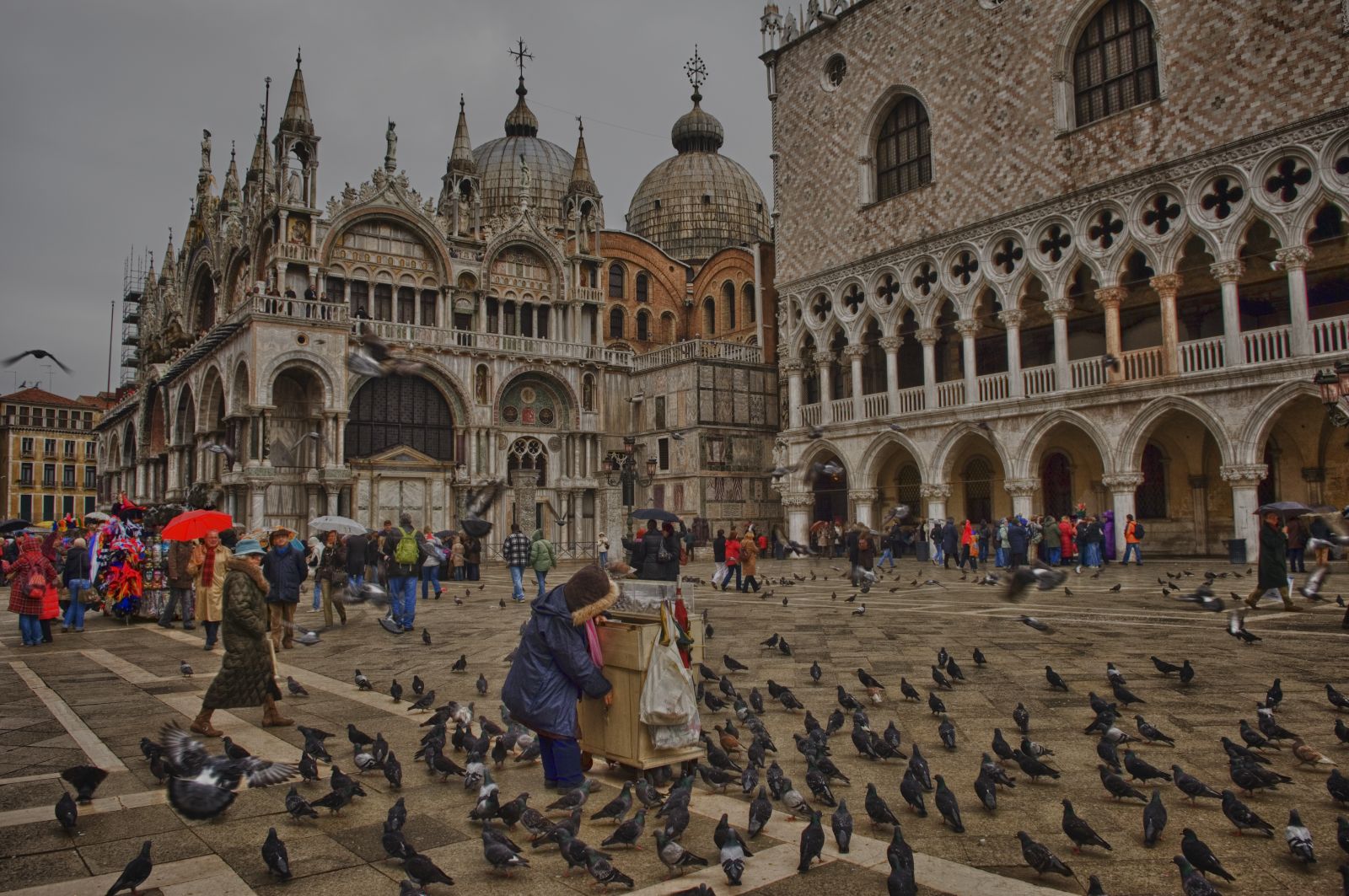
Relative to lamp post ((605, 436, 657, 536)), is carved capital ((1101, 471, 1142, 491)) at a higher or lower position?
Answer: lower

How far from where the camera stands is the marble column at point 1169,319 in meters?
22.4

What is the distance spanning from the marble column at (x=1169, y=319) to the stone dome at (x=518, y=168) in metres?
28.8

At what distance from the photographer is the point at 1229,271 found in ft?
70.2

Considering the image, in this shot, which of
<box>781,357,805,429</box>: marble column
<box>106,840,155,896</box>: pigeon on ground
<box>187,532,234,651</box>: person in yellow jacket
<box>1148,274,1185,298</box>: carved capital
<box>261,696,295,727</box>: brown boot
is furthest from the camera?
<box>781,357,805,429</box>: marble column

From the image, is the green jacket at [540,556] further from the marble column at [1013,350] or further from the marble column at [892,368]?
the marble column at [892,368]

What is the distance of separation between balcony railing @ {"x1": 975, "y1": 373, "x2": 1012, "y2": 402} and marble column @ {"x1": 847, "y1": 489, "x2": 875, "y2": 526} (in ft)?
15.2

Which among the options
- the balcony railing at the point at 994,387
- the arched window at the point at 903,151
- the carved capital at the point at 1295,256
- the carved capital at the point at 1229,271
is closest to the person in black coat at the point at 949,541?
the balcony railing at the point at 994,387

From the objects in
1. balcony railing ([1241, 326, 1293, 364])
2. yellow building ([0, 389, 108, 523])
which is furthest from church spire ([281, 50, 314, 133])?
yellow building ([0, 389, 108, 523])

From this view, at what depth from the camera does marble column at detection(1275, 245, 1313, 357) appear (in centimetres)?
2017

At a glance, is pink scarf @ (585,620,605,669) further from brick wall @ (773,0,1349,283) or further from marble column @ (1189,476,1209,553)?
marble column @ (1189,476,1209,553)

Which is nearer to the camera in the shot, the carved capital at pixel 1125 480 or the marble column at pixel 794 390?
the carved capital at pixel 1125 480

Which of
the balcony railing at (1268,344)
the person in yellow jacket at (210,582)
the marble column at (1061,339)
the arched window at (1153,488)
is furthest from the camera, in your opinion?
the arched window at (1153,488)

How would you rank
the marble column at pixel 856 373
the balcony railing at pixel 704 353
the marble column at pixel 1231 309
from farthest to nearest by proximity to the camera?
the balcony railing at pixel 704 353 < the marble column at pixel 856 373 < the marble column at pixel 1231 309

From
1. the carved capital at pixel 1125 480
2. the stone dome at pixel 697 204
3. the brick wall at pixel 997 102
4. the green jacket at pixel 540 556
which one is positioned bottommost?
the green jacket at pixel 540 556
